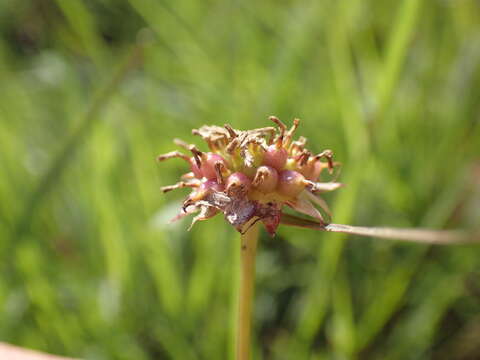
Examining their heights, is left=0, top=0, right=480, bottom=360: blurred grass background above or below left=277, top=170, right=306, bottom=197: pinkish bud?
above

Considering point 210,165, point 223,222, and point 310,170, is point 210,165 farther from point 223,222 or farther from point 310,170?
point 223,222

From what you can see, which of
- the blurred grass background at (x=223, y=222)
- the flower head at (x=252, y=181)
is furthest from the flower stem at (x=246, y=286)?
the blurred grass background at (x=223, y=222)

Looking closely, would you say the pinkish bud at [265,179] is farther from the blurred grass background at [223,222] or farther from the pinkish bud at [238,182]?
the blurred grass background at [223,222]

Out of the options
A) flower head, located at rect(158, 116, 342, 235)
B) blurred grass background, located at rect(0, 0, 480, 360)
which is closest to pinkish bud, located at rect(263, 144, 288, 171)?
flower head, located at rect(158, 116, 342, 235)

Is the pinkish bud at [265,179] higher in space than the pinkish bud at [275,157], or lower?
lower

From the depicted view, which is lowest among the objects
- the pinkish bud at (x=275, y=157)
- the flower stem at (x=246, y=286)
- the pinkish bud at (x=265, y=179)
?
the flower stem at (x=246, y=286)

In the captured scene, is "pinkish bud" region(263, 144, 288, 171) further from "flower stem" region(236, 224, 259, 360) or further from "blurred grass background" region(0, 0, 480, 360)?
"blurred grass background" region(0, 0, 480, 360)

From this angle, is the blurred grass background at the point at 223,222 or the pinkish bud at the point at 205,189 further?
the blurred grass background at the point at 223,222

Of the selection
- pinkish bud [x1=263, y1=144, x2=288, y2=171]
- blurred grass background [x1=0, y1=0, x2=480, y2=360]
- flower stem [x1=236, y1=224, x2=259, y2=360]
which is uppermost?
blurred grass background [x1=0, y1=0, x2=480, y2=360]
